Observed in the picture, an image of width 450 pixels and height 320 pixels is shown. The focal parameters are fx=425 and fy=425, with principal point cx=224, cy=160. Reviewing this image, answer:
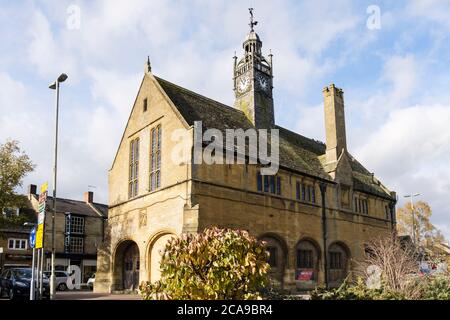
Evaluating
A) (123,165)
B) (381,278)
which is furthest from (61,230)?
(381,278)

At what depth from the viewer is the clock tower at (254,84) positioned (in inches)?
1451

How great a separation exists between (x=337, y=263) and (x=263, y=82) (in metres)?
17.0

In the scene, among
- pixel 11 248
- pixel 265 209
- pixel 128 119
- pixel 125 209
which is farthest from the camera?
pixel 11 248

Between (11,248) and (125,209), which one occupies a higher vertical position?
(125,209)

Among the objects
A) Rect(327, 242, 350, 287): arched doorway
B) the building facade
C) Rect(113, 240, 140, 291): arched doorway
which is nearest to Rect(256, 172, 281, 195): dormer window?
Rect(327, 242, 350, 287): arched doorway

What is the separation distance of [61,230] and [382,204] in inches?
1459

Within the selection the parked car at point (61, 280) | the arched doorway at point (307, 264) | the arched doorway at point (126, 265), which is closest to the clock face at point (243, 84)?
the arched doorway at point (307, 264)

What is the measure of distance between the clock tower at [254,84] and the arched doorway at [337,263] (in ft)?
38.5

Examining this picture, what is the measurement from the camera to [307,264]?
32094 mm

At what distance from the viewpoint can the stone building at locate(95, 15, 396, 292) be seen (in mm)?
26438

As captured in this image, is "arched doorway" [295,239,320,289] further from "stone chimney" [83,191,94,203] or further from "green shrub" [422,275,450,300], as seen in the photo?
"stone chimney" [83,191,94,203]

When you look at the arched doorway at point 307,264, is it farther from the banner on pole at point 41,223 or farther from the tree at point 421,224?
the tree at point 421,224
